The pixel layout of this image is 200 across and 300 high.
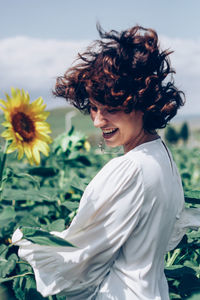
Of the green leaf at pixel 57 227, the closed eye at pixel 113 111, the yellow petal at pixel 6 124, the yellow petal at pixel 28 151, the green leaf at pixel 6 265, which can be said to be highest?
the closed eye at pixel 113 111

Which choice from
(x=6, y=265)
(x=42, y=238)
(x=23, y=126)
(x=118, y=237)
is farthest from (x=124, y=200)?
(x=23, y=126)

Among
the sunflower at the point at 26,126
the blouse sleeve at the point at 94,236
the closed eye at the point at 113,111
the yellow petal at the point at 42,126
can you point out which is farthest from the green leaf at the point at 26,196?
the closed eye at the point at 113,111

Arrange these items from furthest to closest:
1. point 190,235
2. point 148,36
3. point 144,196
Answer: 1. point 190,235
2. point 148,36
3. point 144,196

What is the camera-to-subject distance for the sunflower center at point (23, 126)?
1681 millimetres

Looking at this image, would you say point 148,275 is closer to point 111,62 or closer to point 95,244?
point 95,244

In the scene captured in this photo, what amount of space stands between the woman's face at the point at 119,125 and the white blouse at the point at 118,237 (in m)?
0.06

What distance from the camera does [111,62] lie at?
47.5 inches

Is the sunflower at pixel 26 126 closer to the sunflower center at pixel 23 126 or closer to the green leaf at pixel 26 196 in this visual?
the sunflower center at pixel 23 126

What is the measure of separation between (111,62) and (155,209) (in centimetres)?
40

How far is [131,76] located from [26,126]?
2.11ft

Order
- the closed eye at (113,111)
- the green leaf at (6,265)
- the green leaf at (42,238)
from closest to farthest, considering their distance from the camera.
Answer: the green leaf at (42,238) → the closed eye at (113,111) → the green leaf at (6,265)

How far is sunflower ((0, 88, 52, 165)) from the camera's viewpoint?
1.63 meters

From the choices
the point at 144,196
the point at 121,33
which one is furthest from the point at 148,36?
the point at 144,196

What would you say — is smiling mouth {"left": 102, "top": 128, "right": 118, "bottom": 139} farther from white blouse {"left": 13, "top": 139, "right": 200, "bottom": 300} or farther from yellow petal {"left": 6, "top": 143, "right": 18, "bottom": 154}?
yellow petal {"left": 6, "top": 143, "right": 18, "bottom": 154}
